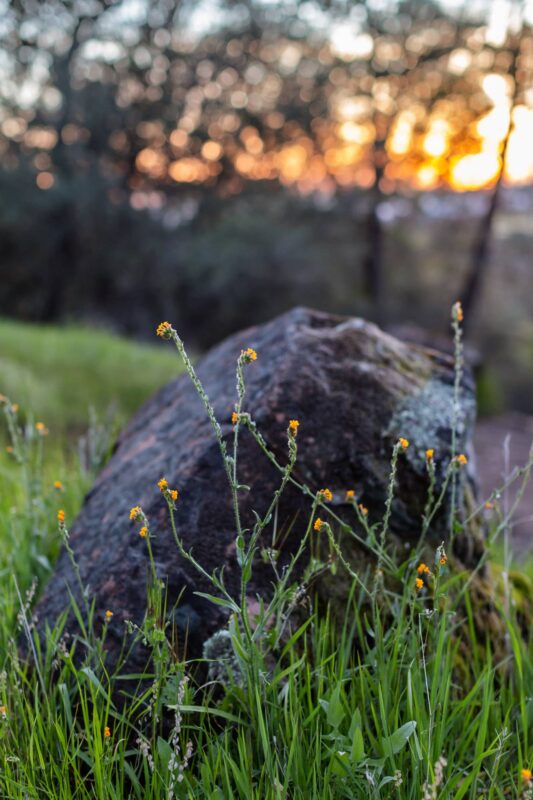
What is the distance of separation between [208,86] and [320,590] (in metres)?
19.5

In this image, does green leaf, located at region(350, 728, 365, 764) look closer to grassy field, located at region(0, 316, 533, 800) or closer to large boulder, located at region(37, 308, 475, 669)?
grassy field, located at region(0, 316, 533, 800)

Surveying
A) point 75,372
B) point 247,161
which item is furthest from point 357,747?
point 247,161

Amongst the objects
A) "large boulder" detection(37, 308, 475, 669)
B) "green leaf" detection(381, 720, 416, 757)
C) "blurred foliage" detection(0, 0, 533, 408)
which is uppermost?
"blurred foliage" detection(0, 0, 533, 408)

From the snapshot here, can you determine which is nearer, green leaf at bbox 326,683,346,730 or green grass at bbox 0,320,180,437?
green leaf at bbox 326,683,346,730

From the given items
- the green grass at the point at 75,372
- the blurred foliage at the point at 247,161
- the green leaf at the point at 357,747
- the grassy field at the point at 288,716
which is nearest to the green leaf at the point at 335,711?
the grassy field at the point at 288,716

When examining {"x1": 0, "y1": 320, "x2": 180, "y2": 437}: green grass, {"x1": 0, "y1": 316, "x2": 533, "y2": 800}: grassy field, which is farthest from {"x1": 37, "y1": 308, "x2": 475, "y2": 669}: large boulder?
{"x1": 0, "y1": 320, "x2": 180, "y2": 437}: green grass

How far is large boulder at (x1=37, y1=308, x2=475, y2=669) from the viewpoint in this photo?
224 cm

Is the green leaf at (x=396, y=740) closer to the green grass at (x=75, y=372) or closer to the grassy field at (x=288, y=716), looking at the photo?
the grassy field at (x=288, y=716)

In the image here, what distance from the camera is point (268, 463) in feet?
7.89

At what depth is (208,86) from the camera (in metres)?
19.3

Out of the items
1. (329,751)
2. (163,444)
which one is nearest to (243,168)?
(163,444)

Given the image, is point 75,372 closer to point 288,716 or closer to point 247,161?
point 288,716

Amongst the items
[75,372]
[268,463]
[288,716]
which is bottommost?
[75,372]

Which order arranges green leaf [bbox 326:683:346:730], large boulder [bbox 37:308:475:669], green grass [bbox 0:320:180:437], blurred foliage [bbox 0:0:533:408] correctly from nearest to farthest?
green leaf [bbox 326:683:346:730] < large boulder [bbox 37:308:475:669] < green grass [bbox 0:320:180:437] < blurred foliage [bbox 0:0:533:408]
